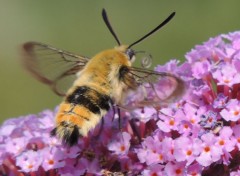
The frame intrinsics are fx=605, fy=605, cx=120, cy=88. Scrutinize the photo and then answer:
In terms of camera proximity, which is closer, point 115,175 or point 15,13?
point 115,175

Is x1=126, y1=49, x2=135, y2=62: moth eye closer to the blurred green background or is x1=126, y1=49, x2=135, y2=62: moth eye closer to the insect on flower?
the insect on flower

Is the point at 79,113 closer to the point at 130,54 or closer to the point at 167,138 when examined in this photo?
the point at 167,138

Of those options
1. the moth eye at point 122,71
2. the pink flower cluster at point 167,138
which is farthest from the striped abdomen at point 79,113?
the pink flower cluster at point 167,138

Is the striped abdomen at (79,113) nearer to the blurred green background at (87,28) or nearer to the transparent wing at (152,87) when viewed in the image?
the transparent wing at (152,87)

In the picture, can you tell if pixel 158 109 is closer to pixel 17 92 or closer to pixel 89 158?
pixel 89 158

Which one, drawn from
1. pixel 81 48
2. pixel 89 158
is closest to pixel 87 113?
pixel 89 158

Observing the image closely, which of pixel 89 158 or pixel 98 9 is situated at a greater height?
pixel 98 9

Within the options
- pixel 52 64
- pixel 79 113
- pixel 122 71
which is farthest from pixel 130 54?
pixel 79 113
